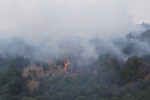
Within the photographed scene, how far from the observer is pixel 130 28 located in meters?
27.3

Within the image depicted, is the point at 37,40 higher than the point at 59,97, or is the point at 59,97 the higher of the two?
the point at 37,40

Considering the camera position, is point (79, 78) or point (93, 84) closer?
point (93, 84)

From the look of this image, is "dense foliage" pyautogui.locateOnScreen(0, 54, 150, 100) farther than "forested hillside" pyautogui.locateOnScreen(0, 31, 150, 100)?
No

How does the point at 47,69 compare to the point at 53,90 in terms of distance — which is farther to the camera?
the point at 47,69

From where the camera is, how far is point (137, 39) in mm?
22469

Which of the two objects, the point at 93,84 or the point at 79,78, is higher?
the point at 79,78

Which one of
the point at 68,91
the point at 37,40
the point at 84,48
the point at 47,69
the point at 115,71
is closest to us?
the point at 68,91

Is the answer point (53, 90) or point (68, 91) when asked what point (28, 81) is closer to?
point (53, 90)

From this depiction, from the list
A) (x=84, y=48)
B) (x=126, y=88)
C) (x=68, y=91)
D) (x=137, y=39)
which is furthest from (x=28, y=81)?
(x=137, y=39)

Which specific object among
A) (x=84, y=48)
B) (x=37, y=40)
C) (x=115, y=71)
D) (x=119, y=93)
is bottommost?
(x=119, y=93)

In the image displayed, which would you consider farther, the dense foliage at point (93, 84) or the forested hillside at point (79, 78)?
the forested hillside at point (79, 78)

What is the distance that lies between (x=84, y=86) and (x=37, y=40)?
13778mm

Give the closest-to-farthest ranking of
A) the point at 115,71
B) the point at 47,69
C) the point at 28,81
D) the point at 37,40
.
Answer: the point at 115,71 → the point at 28,81 → the point at 47,69 → the point at 37,40

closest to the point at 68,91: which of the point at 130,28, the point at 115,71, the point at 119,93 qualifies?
the point at 119,93
